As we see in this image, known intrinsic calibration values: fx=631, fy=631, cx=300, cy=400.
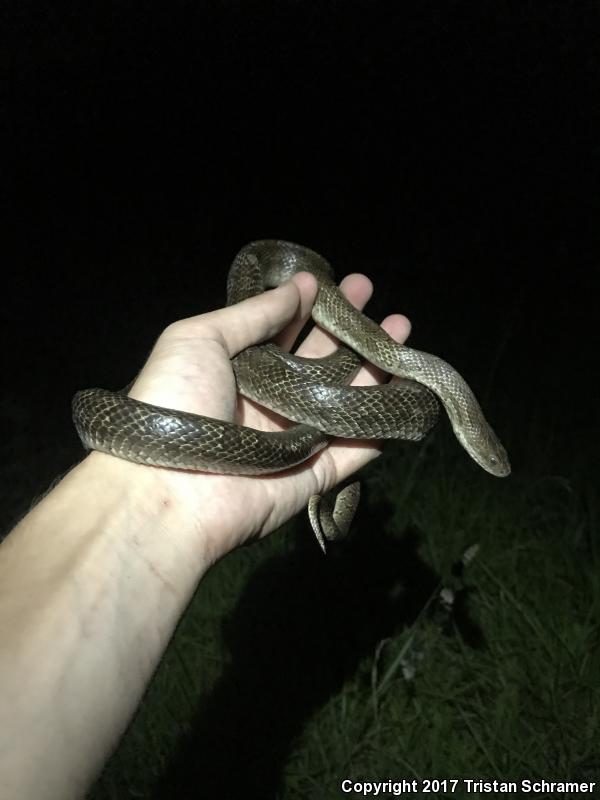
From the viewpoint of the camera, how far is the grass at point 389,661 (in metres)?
4.11

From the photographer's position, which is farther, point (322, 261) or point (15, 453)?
point (15, 453)

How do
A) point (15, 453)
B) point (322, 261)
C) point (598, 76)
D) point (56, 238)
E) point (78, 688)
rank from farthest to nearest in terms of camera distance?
1. point (56, 238)
2. point (598, 76)
3. point (15, 453)
4. point (322, 261)
5. point (78, 688)

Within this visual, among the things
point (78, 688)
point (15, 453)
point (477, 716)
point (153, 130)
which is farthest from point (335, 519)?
point (153, 130)

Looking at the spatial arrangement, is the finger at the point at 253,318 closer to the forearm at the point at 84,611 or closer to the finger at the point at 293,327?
the finger at the point at 293,327

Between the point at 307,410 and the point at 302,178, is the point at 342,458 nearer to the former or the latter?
the point at 307,410

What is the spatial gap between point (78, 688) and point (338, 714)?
2601mm

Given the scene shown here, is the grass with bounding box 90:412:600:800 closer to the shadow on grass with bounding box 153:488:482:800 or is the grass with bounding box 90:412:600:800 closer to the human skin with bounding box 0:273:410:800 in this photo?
the shadow on grass with bounding box 153:488:482:800

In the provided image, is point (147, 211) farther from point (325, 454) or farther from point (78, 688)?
point (78, 688)

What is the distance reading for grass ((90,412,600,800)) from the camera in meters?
4.11

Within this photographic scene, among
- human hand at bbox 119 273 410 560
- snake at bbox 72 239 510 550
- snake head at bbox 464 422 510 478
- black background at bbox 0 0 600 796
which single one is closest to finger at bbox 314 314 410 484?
human hand at bbox 119 273 410 560

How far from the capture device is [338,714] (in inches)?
173

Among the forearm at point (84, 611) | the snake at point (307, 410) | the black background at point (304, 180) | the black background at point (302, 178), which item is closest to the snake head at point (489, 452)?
the snake at point (307, 410)

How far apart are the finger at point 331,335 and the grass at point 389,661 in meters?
1.56

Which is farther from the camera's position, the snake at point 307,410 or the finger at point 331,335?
the finger at point 331,335
